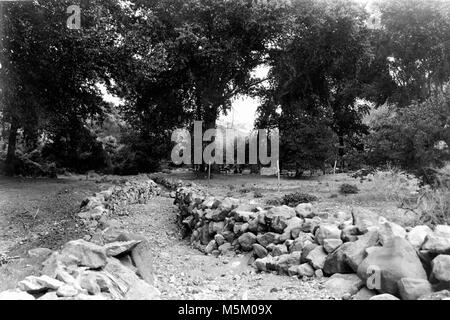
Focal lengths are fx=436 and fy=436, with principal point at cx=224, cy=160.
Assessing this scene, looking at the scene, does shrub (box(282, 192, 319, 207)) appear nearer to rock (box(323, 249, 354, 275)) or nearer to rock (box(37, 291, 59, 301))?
rock (box(323, 249, 354, 275))

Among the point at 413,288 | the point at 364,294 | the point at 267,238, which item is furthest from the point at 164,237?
the point at 413,288

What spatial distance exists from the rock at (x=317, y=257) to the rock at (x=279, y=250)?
2.85 feet

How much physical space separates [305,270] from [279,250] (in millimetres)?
1180

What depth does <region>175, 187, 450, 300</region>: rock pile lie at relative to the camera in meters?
5.71

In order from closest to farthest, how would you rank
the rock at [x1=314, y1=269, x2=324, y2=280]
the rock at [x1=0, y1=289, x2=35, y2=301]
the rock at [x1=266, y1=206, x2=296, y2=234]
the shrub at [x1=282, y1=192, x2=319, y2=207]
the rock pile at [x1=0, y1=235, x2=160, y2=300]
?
the rock at [x1=0, y1=289, x2=35, y2=301]
the rock pile at [x1=0, y1=235, x2=160, y2=300]
the rock at [x1=314, y1=269, x2=324, y2=280]
the rock at [x1=266, y1=206, x2=296, y2=234]
the shrub at [x1=282, y1=192, x2=319, y2=207]

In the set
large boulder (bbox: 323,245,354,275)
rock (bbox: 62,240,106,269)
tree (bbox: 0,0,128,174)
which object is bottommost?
large boulder (bbox: 323,245,354,275)

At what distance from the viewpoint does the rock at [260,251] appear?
340 inches

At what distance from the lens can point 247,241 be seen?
30.7ft

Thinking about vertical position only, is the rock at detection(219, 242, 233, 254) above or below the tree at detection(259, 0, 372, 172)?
below

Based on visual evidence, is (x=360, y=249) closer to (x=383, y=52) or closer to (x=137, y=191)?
(x=137, y=191)

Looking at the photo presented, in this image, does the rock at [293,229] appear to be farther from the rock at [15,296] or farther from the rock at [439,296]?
the rock at [15,296]

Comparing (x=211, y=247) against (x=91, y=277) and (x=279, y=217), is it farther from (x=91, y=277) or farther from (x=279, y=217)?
(x=91, y=277)

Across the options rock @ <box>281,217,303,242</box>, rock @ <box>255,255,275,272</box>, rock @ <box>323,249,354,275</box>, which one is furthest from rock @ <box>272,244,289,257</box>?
rock @ <box>323,249,354,275</box>

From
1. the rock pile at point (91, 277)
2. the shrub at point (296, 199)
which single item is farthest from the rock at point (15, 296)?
the shrub at point (296, 199)
